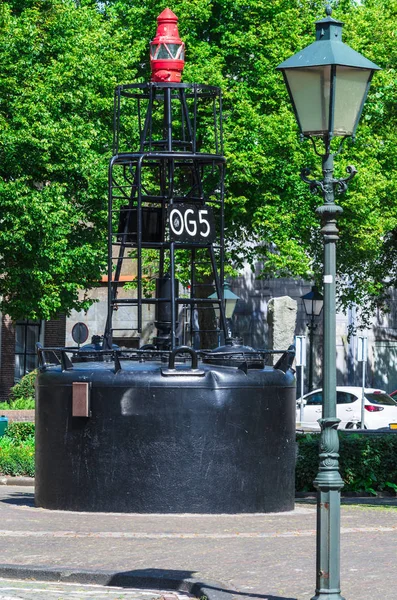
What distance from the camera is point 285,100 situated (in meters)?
40.9

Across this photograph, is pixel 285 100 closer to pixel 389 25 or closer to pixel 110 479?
pixel 389 25

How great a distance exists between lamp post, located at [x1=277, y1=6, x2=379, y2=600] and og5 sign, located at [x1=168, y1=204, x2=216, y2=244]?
670cm

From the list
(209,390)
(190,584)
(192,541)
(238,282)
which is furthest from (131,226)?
(238,282)

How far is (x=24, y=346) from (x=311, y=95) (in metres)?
41.0

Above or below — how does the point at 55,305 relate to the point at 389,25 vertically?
below

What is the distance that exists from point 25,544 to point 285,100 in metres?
29.7

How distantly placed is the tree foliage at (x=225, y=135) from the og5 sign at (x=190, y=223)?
18674mm

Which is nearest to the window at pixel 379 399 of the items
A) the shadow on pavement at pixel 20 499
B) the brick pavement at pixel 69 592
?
the shadow on pavement at pixel 20 499

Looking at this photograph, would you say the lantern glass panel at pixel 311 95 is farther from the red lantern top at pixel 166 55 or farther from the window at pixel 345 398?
the window at pixel 345 398

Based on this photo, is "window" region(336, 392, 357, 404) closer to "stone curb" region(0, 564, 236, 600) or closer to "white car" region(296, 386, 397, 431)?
"white car" region(296, 386, 397, 431)

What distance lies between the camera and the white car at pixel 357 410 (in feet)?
126

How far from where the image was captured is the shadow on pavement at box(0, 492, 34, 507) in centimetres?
1758

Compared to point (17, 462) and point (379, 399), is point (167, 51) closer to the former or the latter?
point (17, 462)

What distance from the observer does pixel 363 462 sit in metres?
19.4
